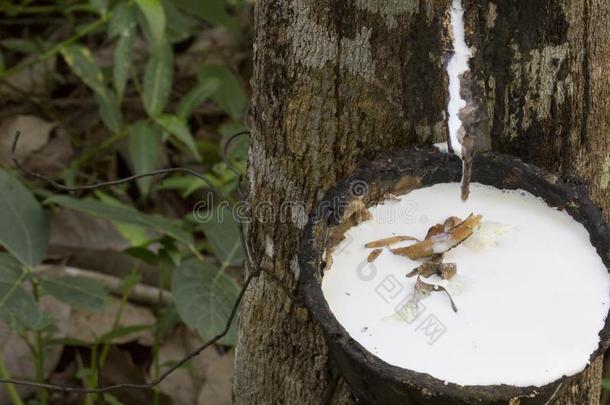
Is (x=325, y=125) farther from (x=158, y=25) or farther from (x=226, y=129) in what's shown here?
(x=226, y=129)

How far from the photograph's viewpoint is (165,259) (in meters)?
2.38

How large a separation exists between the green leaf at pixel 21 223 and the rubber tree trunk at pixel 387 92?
29.3 inches

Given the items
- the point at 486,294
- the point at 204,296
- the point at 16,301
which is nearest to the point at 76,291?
the point at 16,301

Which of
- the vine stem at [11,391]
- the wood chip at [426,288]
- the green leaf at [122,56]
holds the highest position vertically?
the green leaf at [122,56]

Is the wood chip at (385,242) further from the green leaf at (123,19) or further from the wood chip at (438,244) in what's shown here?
the green leaf at (123,19)

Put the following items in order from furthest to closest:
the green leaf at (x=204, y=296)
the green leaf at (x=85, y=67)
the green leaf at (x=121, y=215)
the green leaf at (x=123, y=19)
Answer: the green leaf at (x=85, y=67) → the green leaf at (x=123, y=19) → the green leaf at (x=121, y=215) → the green leaf at (x=204, y=296)

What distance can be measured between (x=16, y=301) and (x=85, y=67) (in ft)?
2.97

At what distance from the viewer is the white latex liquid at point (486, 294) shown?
1.39m

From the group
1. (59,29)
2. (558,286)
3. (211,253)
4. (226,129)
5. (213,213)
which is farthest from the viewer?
(59,29)

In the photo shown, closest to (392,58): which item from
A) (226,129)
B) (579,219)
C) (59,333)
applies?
(579,219)

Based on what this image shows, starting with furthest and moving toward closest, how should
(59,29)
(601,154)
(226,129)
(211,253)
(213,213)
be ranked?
(59,29)
(211,253)
(226,129)
(213,213)
(601,154)

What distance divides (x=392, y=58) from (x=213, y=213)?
0.91 m

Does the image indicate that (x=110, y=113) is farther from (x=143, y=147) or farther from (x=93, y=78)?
(x=143, y=147)

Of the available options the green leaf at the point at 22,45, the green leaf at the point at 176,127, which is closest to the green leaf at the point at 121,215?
the green leaf at the point at 176,127
